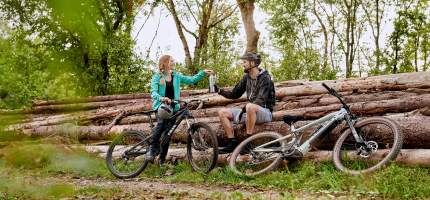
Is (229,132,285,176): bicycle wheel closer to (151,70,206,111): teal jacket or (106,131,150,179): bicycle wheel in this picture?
(151,70,206,111): teal jacket

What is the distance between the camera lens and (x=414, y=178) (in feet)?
22.6

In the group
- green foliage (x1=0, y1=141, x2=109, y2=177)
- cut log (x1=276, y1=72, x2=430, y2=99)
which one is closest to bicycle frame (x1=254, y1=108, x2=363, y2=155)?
cut log (x1=276, y1=72, x2=430, y2=99)

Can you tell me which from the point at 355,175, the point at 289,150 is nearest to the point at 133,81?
the point at 289,150

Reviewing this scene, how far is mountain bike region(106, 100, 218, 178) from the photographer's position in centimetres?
906

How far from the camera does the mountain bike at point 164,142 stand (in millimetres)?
9062

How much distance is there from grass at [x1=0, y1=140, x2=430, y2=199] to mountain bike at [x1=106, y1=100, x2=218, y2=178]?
252mm

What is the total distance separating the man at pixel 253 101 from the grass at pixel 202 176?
706 millimetres

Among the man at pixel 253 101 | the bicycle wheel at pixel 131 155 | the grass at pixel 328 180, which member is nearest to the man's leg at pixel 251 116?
the man at pixel 253 101

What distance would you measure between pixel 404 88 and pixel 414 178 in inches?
176

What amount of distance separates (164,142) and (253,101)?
1631mm

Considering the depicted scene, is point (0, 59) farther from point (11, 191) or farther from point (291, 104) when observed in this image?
point (291, 104)

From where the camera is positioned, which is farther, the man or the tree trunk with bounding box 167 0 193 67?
the tree trunk with bounding box 167 0 193 67

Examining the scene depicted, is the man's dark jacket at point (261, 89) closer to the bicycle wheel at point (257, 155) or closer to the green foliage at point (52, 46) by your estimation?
the bicycle wheel at point (257, 155)

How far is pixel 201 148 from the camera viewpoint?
903 centimetres
